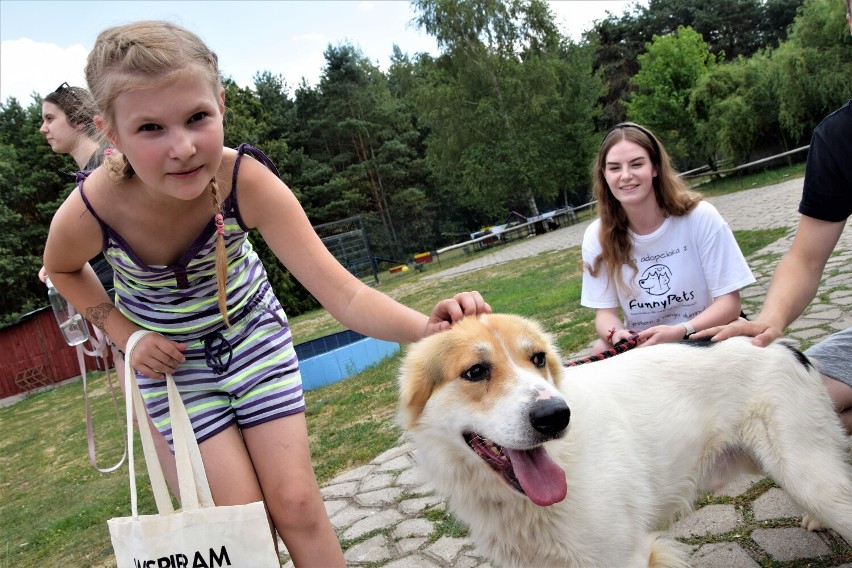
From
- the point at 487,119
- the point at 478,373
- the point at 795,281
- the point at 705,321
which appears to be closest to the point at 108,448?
the point at 478,373

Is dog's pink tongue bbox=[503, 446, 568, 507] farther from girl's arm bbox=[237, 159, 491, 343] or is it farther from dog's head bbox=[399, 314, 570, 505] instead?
girl's arm bbox=[237, 159, 491, 343]

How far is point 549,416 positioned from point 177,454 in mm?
1310

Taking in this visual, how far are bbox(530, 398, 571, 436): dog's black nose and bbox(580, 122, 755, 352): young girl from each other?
4.87 ft

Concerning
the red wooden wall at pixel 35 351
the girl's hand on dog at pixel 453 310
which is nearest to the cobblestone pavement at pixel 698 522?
the girl's hand on dog at pixel 453 310

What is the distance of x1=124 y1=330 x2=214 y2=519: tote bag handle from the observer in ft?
6.44

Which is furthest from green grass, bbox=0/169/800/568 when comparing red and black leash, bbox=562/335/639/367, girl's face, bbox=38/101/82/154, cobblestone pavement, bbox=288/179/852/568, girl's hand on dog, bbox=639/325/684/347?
girl's face, bbox=38/101/82/154

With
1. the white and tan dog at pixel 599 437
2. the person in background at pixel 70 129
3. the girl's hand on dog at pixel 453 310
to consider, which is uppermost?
the person in background at pixel 70 129

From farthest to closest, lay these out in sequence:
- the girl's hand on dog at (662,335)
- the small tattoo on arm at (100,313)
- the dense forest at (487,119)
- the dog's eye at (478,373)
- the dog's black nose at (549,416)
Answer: the dense forest at (487,119)
the girl's hand on dog at (662,335)
the small tattoo on arm at (100,313)
the dog's eye at (478,373)
the dog's black nose at (549,416)

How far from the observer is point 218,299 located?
7.88 feet

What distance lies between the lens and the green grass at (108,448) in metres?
5.30

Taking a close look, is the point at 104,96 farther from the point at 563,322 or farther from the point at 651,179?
the point at 563,322

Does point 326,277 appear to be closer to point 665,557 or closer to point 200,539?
→ point 200,539

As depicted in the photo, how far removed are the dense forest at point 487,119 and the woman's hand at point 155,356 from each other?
65.8ft

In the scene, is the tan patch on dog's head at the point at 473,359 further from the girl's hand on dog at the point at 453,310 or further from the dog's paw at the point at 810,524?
the dog's paw at the point at 810,524
